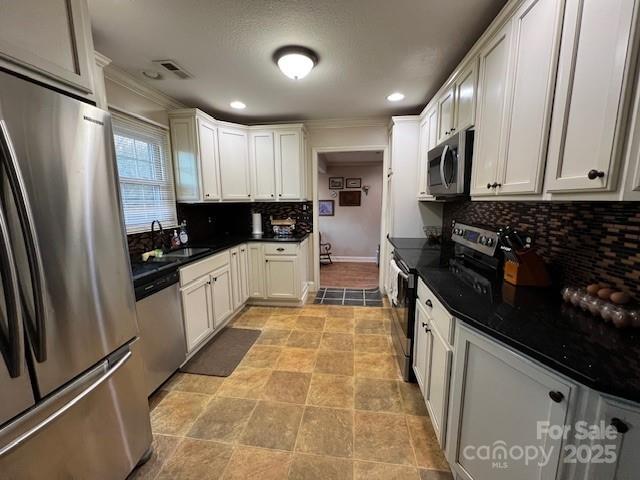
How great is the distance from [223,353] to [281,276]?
4.00 feet

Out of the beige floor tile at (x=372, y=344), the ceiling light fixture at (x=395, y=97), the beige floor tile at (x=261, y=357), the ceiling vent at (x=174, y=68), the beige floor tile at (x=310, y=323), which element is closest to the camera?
the ceiling vent at (x=174, y=68)

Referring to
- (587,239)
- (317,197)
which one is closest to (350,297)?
(317,197)

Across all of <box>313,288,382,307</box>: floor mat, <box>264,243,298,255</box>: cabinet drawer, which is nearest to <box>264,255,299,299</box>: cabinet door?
<box>264,243,298,255</box>: cabinet drawer

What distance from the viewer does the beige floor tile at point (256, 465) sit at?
53.7 inches

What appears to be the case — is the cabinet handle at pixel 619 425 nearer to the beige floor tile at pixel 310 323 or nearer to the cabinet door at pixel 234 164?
the beige floor tile at pixel 310 323

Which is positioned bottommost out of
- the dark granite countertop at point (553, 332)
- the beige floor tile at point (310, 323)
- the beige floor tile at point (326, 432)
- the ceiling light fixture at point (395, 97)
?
the beige floor tile at point (326, 432)

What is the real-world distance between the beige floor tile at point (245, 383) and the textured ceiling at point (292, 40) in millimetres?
2537

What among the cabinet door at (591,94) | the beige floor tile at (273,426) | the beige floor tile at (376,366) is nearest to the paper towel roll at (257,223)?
the beige floor tile at (376,366)

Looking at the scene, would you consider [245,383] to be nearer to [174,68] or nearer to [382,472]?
[382,472]

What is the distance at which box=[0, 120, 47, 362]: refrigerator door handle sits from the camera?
816 mm

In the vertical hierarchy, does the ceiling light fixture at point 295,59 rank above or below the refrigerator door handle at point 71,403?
above

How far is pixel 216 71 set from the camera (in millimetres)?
2205

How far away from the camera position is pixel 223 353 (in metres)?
2.49

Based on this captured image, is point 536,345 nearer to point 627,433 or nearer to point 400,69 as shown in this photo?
point 627,433
